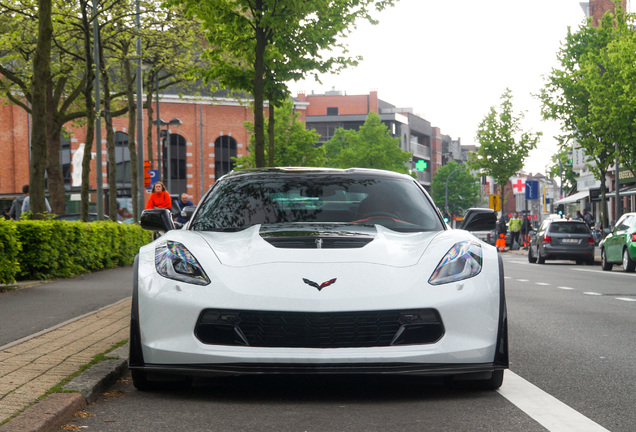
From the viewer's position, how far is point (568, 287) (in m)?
17.6

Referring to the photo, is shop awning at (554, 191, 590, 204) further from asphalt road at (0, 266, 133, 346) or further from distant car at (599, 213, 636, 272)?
asphalt road at (0, 266, 133, 346)

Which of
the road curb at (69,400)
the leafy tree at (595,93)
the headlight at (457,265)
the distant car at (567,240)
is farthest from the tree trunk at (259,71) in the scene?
the leafy tree at (595,93)

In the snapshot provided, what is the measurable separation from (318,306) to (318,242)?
22.2 inches

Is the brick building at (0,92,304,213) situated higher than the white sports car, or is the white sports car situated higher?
the brick building at (0,92,304,213)

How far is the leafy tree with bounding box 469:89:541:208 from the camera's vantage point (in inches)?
2478

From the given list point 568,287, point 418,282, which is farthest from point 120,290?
point 418,282

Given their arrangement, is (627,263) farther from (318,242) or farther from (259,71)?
(318,242)

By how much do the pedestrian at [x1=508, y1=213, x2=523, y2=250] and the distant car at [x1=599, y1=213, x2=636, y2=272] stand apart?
23706 millimetres

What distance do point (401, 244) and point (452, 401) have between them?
965mm

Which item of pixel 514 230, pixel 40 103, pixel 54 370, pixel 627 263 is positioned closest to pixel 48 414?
pixel 54 370

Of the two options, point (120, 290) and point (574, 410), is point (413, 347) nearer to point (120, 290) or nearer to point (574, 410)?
point (574, 410)

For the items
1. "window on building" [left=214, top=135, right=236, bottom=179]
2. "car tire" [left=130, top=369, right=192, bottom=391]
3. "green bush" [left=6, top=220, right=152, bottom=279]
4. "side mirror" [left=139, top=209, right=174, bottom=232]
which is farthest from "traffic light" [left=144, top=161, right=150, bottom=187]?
"window on building" [left=214, top=135, right=236, bottom=179]

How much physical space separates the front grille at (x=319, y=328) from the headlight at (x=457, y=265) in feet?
0.79

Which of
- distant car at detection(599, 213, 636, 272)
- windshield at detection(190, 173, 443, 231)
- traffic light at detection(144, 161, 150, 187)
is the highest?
traffic light at detection(144, 161, 150, 187)
